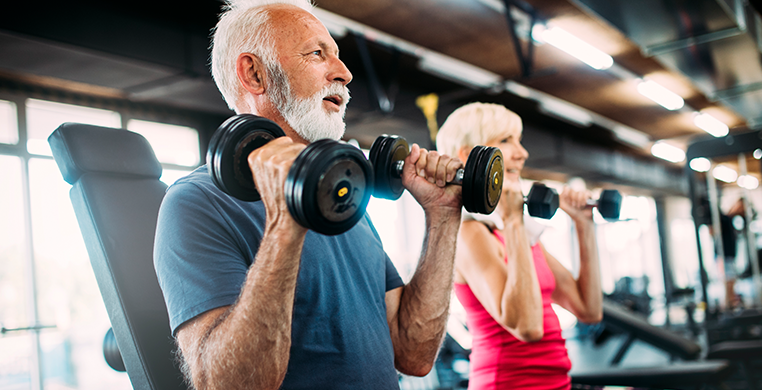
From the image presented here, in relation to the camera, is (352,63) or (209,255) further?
(352,63)

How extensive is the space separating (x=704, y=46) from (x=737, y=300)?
173 inches

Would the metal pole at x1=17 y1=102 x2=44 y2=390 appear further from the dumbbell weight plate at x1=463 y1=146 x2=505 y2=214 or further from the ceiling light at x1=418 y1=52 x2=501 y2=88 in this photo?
the dumbbell weight plate at x1=463 y1=146 x2=505 y2=214

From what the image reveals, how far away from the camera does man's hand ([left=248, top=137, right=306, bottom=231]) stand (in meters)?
0.77

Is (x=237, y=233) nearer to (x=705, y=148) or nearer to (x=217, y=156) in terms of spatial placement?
(x=217, y=156)

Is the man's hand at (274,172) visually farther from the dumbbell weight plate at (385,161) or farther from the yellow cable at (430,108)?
the yellow cable at (430,108)

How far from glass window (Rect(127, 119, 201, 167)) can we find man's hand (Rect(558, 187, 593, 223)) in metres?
4.17

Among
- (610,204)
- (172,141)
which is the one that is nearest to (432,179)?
(610,204)

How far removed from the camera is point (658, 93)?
7156 mm

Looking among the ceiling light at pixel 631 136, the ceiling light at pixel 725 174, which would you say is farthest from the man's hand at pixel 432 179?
the ceiling light at pixel 725 174

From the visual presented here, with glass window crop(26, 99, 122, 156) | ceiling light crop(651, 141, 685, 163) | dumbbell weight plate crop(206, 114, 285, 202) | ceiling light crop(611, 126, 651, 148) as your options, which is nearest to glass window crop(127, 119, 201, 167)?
glass window crop(26, 99, 122, 156)

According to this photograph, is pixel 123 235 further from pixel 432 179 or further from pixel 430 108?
pixel 430 108

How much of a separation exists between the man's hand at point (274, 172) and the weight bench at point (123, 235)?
1.49ft

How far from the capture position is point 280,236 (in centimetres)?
81

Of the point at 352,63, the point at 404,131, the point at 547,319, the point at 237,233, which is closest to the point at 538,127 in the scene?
the point at 404,131
